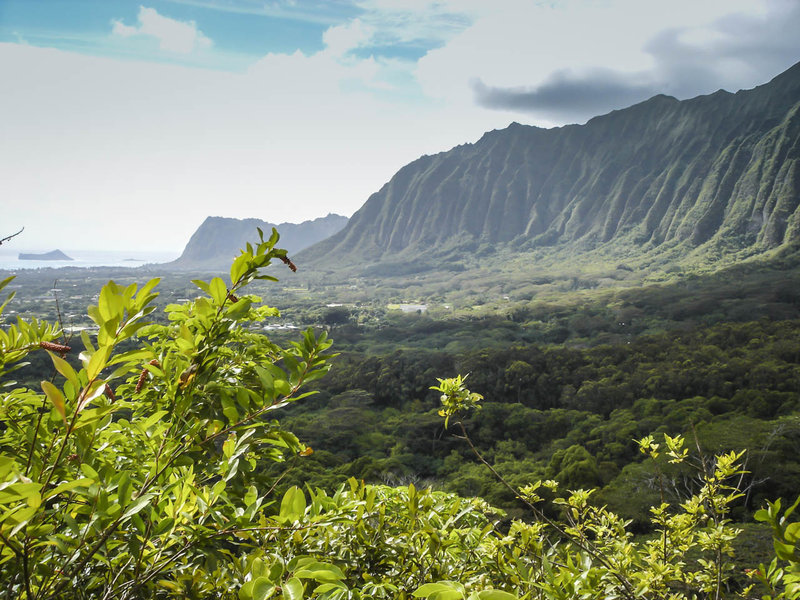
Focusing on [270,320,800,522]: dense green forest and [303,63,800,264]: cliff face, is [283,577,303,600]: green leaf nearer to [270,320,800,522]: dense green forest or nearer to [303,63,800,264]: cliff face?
[270,320,800,522]: dense green forest

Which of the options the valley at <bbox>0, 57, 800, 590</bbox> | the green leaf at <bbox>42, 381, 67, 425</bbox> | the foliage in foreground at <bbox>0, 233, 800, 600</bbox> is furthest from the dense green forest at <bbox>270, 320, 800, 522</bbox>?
the green leaf at <bbox>42, 381, 67, 425</bbox>

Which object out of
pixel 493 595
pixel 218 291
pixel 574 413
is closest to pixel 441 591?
pixel 493 595

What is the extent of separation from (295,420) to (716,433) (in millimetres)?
18911

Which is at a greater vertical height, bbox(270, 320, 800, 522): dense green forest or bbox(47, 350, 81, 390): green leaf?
bbox(47, 350, 81, 390): green leaf

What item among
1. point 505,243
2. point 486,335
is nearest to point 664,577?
point 486,335

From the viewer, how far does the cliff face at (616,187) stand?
83.0 meters

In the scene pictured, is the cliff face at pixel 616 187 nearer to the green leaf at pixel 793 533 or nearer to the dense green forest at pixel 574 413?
the dense green forest at pixel 574 413

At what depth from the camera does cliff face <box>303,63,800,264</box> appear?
272 ft

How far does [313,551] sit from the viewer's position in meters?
1.60

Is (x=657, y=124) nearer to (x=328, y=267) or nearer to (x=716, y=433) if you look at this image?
(x=328, y=267)

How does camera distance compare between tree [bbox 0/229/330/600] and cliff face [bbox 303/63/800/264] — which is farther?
cliff face [bbox 303/63/800/264]

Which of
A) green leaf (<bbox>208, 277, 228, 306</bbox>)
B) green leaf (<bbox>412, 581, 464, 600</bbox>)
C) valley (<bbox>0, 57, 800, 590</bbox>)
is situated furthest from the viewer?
valley (<bbox>0, 57, 800, 590</bbox>)

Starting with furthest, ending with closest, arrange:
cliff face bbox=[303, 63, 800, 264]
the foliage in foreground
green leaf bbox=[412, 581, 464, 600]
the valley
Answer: cliff face bbox=[303, 63, 800, 264]
the valley
the foliage in foreground
green leaf bbox=[412, 581, 464, 600]

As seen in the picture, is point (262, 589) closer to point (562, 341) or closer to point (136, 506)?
point (136, 506)
